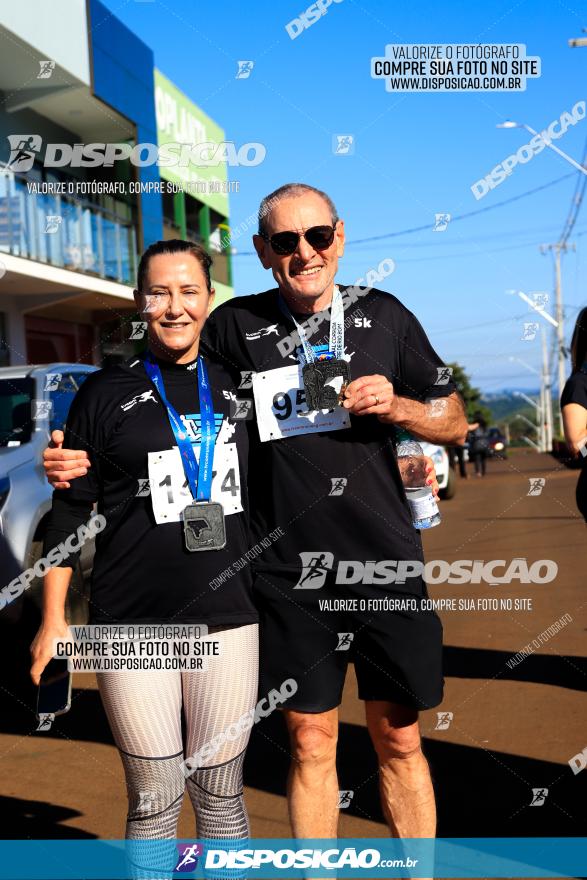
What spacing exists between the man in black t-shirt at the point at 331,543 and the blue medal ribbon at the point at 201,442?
0.81ft

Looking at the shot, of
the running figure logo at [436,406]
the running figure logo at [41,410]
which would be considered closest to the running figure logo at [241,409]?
the running figure logo at [436,406]

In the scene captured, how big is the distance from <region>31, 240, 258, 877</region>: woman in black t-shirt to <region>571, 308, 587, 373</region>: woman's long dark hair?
1956mm

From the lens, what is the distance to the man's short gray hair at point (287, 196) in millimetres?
3480

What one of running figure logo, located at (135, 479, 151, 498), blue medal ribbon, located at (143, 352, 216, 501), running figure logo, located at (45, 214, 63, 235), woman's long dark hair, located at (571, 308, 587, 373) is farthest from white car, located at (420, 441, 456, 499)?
running figure logo, located at (135, 479, 151, 498)

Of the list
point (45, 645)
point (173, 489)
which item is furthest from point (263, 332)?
point (45, 645)

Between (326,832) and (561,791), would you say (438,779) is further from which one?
(326,832)

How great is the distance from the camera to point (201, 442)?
3070mm

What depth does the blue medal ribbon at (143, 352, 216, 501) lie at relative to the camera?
→ 3.03 m

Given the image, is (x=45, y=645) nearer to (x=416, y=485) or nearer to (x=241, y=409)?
(x=241, y=409)

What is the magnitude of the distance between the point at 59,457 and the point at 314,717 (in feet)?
3.81

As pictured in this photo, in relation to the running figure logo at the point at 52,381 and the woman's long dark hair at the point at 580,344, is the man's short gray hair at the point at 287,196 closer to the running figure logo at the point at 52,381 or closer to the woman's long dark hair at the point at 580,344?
the woman's long dark hair at the point at 580,344

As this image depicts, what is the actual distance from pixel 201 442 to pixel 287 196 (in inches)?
37.7

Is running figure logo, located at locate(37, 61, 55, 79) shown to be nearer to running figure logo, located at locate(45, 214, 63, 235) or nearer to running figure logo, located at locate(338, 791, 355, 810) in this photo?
running figure logo, located at locate(45, 214, 63, 235)

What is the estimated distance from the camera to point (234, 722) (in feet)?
9.93
